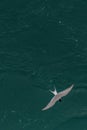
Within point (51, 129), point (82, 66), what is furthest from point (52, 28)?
point (51, 129)

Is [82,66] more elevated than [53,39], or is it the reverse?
[53,39]

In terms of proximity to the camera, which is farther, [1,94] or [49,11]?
[1,94]

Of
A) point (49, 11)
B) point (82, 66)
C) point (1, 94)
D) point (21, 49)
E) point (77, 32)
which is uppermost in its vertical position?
point (49, 11)

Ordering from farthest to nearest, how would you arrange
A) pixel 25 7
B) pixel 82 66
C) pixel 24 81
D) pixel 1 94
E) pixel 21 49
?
pixel 1 94
pixel 24 81
pixel 82 66
pixel 21 49
pixel 25 7

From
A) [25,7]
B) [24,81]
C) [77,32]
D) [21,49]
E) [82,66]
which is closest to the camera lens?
[25,7]

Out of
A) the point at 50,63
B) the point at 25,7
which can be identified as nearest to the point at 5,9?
the point at 25,7

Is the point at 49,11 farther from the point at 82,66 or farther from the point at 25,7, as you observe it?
the point at 82,66

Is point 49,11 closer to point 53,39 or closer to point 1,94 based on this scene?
point 53,39
